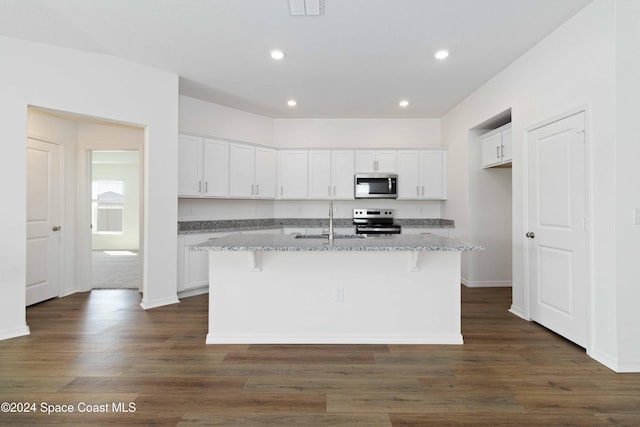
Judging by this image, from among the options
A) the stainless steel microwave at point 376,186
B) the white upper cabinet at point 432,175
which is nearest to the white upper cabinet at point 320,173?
the stainless steel microwave at point 376,186

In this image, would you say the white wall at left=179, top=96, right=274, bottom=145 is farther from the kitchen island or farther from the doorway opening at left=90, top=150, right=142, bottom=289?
the doorway opening at left=90, top=150, right=142, bottom=289

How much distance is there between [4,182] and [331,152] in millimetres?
4071

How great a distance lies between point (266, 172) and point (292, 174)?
0.45 m

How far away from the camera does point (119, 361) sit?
8.08 ft

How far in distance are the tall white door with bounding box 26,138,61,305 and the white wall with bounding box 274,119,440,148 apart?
322 centimetres

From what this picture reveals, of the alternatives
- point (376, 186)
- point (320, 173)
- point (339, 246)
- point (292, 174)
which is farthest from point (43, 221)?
point (376, 186)

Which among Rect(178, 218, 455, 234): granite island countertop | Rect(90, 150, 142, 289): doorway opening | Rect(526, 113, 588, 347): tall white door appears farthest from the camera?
Rect(90, 150, 142, 289): doorway opening

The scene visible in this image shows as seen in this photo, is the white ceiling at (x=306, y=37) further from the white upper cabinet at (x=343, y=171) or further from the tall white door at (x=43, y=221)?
the tall white door at (x=43, y=221)

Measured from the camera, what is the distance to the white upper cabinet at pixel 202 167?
4379mm

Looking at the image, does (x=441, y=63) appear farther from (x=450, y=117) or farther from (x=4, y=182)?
(x=4, y=182)

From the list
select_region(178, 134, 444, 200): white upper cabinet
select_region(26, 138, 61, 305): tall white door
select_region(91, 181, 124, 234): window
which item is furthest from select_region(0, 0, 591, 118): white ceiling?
select_region(91, 181, 124, 234): window

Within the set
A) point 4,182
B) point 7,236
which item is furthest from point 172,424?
point 4,182

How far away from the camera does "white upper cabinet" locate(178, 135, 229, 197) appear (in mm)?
4379

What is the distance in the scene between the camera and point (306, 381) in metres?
2.17
